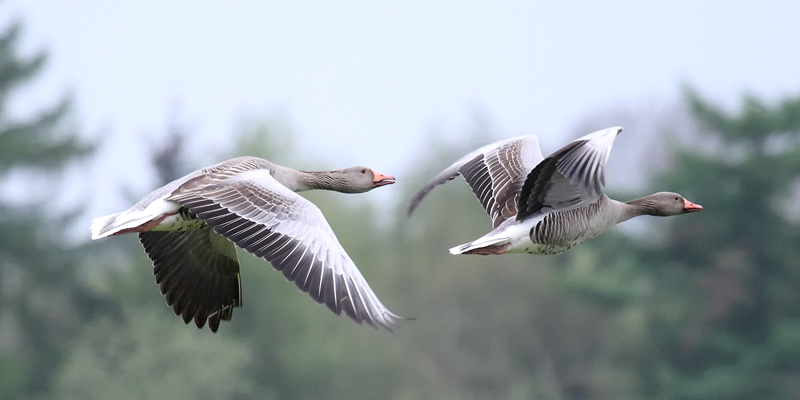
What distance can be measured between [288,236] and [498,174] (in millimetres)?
3666

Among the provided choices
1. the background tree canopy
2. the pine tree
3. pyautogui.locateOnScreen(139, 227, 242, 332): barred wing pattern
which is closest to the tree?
the background tree canopy

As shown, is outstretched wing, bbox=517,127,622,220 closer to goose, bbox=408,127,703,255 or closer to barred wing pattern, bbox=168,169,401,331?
goose, bbox=408,127,703,255

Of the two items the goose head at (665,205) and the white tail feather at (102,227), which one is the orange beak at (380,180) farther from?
→ the white tail feather at (102,227)

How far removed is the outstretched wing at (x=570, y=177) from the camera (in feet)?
31.7

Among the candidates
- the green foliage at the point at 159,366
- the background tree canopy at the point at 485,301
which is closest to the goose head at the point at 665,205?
the green foliage at the point at 159,366

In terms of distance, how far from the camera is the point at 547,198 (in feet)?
36.1

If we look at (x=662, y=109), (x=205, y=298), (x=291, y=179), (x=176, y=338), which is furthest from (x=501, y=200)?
(x=662, y=109)

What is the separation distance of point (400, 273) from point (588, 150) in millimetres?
43792

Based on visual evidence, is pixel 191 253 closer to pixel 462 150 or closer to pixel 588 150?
pixel 588 150

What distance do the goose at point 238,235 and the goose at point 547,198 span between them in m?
1.19

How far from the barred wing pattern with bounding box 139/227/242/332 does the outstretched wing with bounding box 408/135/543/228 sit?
2.09 meters

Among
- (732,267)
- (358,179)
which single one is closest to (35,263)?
(732,267)

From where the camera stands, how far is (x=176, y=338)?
4191 centimetres

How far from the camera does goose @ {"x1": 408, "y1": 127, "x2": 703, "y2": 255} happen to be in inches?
387
